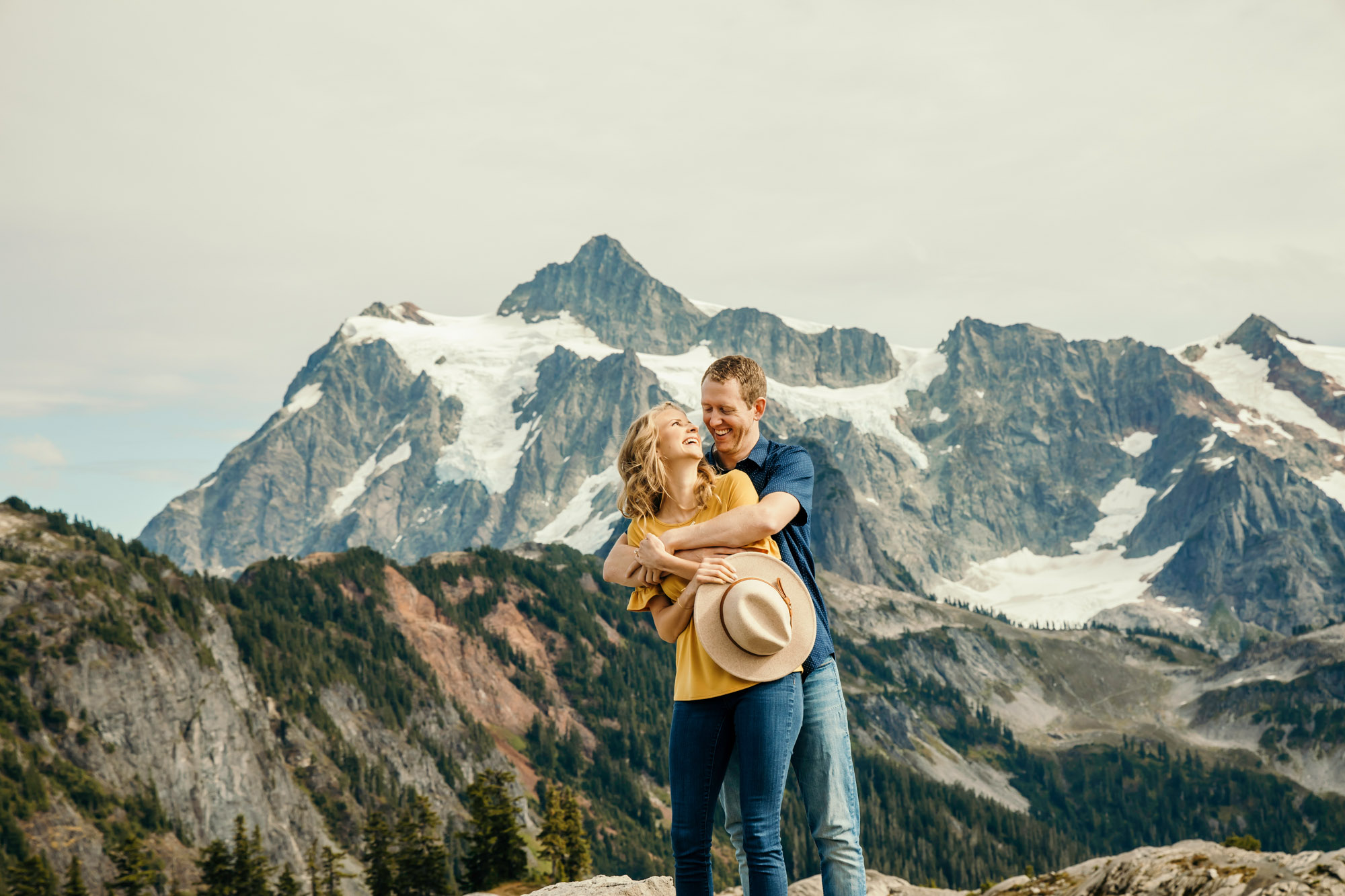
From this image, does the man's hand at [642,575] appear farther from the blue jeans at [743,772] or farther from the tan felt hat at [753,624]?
the blue jeans at [743,772]

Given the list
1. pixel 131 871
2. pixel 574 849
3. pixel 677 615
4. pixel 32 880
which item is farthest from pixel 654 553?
pixel 32 880

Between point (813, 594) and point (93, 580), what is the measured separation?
190 m

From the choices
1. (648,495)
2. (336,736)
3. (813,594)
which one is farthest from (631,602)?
(336,736)

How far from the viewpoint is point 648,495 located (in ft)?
38.0

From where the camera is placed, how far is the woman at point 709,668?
1061cm

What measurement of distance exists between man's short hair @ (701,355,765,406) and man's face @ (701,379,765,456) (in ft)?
0.17

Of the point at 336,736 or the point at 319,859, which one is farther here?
the point at 336,736

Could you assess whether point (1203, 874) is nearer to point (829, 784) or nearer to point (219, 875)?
point (829, 784)

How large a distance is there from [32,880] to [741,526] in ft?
421

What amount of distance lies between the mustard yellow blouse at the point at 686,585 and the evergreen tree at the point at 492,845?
7562cm

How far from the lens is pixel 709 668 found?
1080 centimetres

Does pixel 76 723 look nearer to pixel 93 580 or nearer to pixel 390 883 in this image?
pixel 93 580

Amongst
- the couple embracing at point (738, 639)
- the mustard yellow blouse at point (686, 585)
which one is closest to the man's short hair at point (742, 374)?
the couple embracing at point (738, 639)

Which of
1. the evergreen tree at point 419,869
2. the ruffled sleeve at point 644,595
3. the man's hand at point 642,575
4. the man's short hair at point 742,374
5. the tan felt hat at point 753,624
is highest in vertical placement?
the man's short hair at point 742,374
